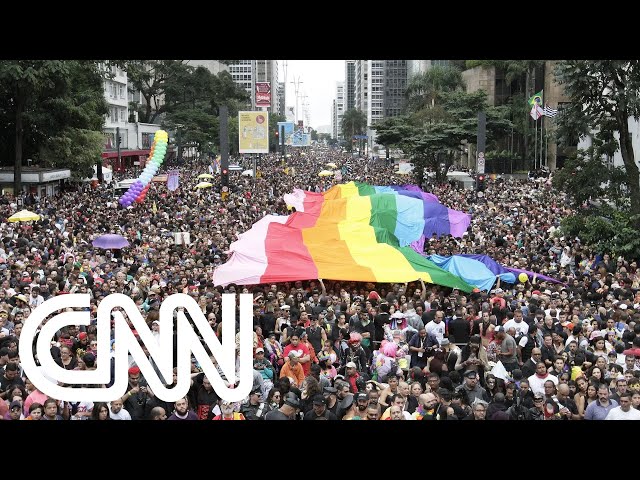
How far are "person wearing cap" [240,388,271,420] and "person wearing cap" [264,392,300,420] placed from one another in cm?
17

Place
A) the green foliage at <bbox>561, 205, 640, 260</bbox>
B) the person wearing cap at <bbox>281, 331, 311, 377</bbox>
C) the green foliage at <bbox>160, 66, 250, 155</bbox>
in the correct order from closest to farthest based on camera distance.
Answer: the person wearing cap at <bbox>281, 331, 311, 377</bbox>
the green foliage at <bbox>561, 205, 640, 260</bbox>
the green foliage at <bbox>160, 66, 250, 155</bbox>

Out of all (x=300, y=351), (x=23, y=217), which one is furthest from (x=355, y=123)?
(x=300, y=351)

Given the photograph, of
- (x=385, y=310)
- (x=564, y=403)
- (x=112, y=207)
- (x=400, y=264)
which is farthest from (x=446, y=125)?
(x=564, y=403)

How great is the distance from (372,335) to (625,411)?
424 centimetres

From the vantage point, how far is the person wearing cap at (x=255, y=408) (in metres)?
7.57

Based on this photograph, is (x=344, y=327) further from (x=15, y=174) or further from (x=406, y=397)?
(x=15, y=174)

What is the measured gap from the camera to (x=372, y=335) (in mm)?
11000

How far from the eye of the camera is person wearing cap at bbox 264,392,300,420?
7.34 metres

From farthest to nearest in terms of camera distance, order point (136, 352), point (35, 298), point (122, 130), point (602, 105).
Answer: point (122, 130) < point (602, 105) < point (35, 298) < point (136, 352)

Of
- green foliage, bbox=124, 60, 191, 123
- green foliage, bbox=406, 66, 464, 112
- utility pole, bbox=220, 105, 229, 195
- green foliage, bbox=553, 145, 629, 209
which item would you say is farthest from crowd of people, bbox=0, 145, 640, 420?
green foliage, bbox=124, 60, 191, 123

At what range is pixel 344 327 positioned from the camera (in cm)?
1095

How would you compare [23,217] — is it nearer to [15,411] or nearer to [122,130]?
[15,411]

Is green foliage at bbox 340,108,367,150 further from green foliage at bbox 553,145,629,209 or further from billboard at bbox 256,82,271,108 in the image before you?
green foliage at bbox 553,145,629,209
